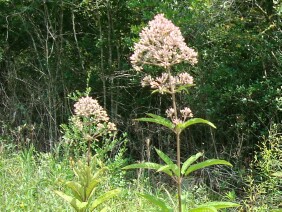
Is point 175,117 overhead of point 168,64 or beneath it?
beneath

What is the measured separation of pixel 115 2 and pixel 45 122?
2183 millimetres

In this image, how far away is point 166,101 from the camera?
7234 mm

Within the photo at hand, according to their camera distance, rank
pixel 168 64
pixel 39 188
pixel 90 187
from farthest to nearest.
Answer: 1. pixel 39 188
2. pixel 90 187
3. pixel 168 64

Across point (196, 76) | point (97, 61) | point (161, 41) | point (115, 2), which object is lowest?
point (161, 41)

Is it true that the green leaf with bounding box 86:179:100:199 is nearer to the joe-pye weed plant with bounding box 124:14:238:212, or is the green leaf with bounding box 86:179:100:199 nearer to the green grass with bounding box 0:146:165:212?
the joe-pye weed plant with bounding box 124:14:238:212

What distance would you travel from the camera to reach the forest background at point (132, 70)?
20.2ft

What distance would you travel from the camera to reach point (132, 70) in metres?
7.10

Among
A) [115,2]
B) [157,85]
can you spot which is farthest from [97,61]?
[157,85]

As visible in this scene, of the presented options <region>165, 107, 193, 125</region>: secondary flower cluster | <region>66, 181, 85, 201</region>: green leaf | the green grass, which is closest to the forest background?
the green grass

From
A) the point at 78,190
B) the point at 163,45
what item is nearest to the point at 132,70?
the point at 78,190

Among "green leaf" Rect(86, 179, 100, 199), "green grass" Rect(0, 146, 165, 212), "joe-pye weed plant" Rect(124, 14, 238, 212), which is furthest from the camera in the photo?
"green grass" Rect(0, 146, 165, 212)

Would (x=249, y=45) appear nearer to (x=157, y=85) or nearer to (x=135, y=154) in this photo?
(x=135, y=154)

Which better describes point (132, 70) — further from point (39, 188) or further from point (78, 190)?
point (78, 190)

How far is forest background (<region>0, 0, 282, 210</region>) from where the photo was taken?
6152 mm
